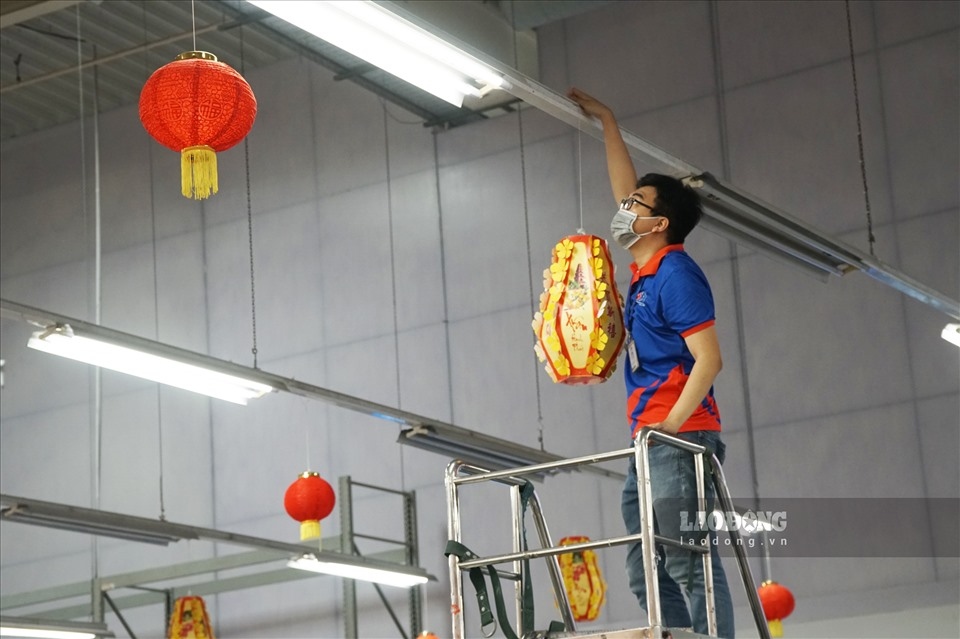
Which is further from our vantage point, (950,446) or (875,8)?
(875,8)

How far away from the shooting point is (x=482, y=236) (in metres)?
15.8

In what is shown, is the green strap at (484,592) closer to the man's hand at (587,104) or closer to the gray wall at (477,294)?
the man's hand at (587,104)

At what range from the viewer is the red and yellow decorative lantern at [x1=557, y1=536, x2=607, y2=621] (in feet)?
43.8

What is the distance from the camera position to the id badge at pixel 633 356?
17.1 feet

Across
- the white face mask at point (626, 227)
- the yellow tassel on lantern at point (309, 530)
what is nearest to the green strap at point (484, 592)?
the white face mask at point (626, 227)

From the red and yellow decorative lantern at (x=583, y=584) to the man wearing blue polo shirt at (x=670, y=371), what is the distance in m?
8.24

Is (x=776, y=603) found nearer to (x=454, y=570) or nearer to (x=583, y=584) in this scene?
(x=583, y=584)

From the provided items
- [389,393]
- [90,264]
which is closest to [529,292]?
[389,393]

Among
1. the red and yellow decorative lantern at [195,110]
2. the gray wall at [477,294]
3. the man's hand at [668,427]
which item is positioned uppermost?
the gray wall at [477,294]

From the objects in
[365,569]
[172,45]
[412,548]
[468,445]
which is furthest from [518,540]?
[172,45]

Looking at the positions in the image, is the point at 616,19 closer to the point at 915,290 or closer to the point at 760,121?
the point at 760,121

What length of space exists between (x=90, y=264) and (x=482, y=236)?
5118 mm

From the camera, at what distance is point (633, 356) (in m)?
5.25

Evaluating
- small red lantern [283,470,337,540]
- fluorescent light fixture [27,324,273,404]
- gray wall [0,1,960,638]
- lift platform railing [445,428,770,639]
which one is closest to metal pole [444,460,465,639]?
lift platform railing [445,428,770,639]
